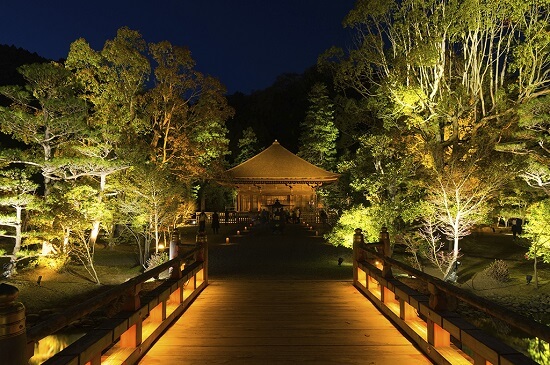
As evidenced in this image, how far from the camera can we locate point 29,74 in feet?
43.0

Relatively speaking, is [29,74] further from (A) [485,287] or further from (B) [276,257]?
(A) [485,287]

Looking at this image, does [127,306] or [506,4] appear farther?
[506,4]

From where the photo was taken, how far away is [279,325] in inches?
224

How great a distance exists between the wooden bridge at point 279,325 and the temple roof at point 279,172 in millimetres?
23811

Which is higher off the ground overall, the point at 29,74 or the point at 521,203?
the point at 29,74

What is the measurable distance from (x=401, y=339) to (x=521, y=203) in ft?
51.2

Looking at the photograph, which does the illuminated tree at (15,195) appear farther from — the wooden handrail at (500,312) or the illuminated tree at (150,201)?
the wooden handrail at (500,312)

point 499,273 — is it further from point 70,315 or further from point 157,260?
point 70,315

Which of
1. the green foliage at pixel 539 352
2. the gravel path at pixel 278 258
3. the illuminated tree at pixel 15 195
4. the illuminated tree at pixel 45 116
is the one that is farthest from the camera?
the gravel path at pixel 278 258

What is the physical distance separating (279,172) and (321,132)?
7547mm

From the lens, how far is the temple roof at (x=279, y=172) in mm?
32375

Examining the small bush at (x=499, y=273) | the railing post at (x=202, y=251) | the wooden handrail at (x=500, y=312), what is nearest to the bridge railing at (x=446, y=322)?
the wooden handrail at (x=500, y=312)

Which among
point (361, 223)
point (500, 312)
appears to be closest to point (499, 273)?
point (361, 223)

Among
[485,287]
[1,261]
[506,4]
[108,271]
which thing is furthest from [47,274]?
[506,4]
